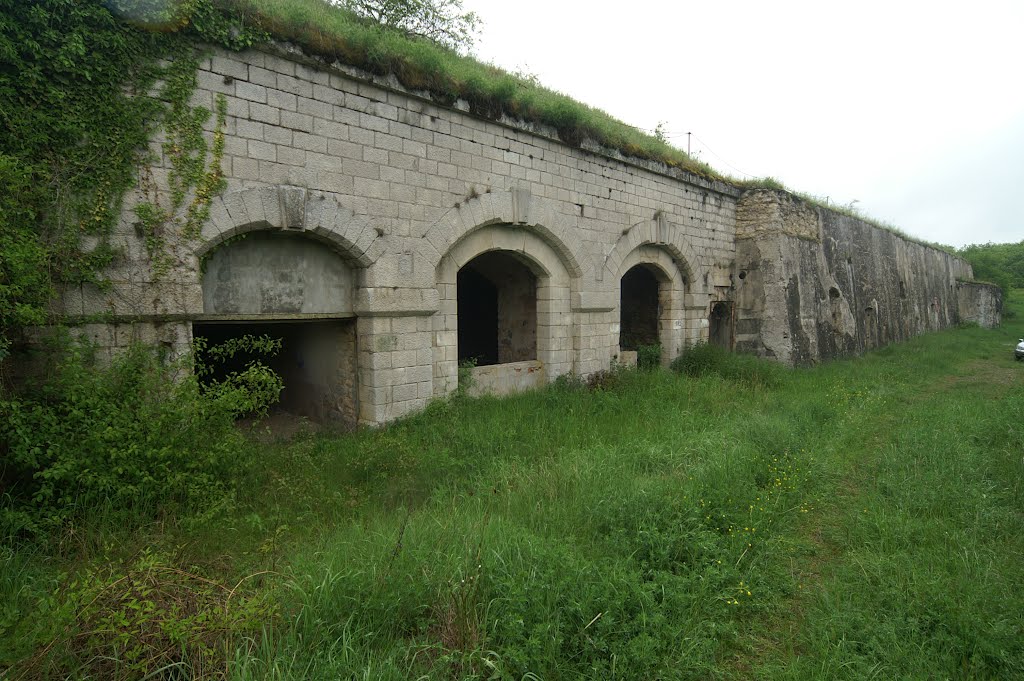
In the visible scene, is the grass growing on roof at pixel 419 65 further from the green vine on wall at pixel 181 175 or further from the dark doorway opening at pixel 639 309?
the dark doorway opening at pixel 639 309

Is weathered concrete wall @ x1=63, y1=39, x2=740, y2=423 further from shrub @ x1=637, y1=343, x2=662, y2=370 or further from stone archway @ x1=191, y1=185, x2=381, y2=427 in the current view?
shrub @ x1=637, y1=343, x2=662, y2=370

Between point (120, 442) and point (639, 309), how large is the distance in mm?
10120

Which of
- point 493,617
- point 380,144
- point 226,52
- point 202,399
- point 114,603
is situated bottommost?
point 493,617

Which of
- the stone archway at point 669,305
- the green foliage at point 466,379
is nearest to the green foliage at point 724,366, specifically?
the stone archway at point 669,305

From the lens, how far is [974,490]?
446 cm

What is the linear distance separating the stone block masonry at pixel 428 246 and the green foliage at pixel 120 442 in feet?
2.67

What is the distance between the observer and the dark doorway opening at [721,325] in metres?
12.1

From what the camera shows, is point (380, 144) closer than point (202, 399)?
No

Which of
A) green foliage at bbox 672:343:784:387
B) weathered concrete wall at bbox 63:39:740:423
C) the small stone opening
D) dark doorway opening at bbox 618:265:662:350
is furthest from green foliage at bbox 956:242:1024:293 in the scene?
the small stone opening

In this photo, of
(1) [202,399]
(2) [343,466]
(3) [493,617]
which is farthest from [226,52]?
(3) [493,617]

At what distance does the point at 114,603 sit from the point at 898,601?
13.6 feet

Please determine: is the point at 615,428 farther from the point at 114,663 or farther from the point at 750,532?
the point at 114,663

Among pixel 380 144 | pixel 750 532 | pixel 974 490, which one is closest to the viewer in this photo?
pixel 750 532

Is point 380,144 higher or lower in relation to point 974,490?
higher
